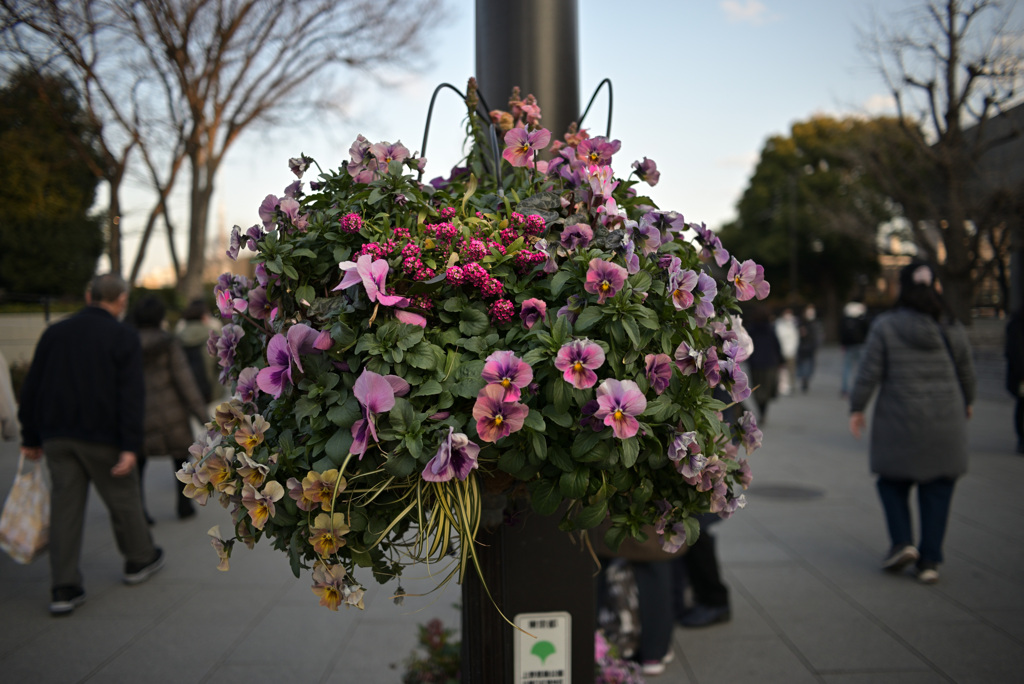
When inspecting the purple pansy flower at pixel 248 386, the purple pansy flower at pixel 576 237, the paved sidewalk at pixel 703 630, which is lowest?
the paved sidewalk at pixel 703 630

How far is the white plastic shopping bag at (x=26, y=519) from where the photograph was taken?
4129 millimetres

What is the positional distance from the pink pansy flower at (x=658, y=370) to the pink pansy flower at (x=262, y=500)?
793 millimetres

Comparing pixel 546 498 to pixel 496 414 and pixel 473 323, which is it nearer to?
pixel 496 414

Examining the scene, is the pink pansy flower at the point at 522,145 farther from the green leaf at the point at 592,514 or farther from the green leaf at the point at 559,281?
the green leaf at the point at 592,514

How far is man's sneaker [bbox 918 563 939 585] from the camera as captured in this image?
446 cm

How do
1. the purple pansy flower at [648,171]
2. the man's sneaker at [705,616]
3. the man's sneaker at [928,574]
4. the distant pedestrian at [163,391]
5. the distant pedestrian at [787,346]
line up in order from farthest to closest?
the distant pedestrian at [787,346] → the distant pedestrian at [163,391] → the man's sneaker at [928,574] → the man's sneaker at [705,616] → the purple pansy flower at [648,171]

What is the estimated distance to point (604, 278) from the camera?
5.01 feet

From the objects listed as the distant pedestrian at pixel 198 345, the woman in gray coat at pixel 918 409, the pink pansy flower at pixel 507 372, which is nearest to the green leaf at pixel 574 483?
the pink pansy flower at pixel 507 372

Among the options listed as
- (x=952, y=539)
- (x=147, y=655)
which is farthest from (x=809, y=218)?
(x=147, y=655)

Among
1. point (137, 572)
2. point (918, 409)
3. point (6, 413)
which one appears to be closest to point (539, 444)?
point (918, 409)

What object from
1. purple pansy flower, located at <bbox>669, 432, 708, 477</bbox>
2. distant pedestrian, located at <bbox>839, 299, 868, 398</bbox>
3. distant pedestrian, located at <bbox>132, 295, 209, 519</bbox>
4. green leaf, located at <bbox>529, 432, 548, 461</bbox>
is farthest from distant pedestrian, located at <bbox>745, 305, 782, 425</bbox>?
green leaf, located at <bbox>529, 432, 548, 461</bbox>

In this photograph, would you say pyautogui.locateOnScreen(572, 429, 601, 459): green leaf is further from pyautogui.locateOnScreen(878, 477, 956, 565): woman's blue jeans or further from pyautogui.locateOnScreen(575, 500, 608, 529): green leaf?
pyautogui.locateOnScreen(878, 477, 956, 565): woman's blue jeans

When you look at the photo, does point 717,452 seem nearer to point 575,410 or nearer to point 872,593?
point 575,410

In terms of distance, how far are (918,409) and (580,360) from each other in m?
3.95
